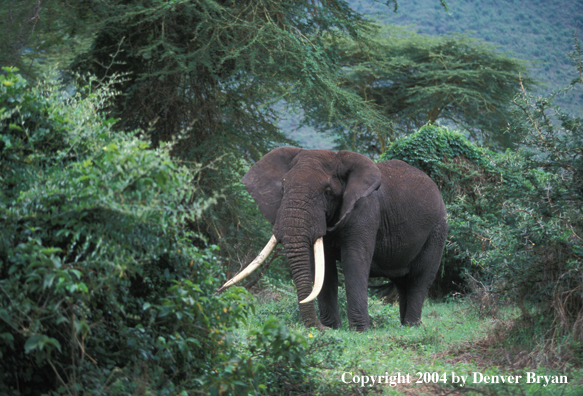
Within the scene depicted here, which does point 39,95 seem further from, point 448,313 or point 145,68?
point 145,68

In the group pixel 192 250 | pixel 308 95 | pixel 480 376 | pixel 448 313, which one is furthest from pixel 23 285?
pixel 308 95

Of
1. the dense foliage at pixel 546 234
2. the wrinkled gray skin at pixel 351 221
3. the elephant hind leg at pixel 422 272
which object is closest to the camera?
the dense foliage at pixel 546 234

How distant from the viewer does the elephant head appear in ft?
25.2

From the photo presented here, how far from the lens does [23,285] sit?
3.44m

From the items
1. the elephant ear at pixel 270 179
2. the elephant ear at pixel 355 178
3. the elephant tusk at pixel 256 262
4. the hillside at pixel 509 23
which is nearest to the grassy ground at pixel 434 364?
the elephant tusk at pixel 256 262

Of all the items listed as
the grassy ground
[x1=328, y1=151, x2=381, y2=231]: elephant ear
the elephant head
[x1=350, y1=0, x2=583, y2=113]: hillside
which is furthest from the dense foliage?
[x1=350, y1=0, x2=583, y2=113]: hillside

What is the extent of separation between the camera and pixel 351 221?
27.0ft

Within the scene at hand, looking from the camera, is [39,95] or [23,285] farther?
[39,95]

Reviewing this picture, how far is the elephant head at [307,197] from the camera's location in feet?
25.2

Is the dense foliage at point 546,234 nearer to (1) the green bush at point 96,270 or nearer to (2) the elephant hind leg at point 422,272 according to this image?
(2) the elephant hind leg at point 422,272

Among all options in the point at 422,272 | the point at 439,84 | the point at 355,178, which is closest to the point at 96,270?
the point at 355,178

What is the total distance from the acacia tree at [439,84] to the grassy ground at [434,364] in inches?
753

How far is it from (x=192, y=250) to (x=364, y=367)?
205cm

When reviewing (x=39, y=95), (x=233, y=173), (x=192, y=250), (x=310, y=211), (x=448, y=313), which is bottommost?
(x=448, y=313)
